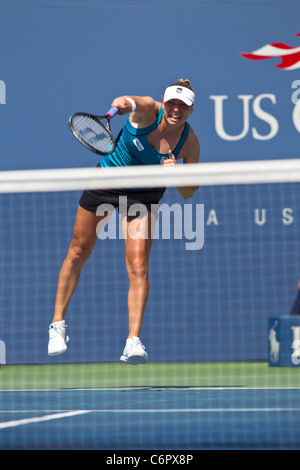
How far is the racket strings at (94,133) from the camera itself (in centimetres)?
495

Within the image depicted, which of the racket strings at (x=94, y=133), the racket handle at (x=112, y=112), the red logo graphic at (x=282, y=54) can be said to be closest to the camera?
the racket handle at (x=112, y=112)

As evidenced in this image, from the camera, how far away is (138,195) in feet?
18.7

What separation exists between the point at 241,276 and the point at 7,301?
1993mm

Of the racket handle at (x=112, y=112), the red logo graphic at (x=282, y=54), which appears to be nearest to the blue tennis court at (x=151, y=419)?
the racket handle at (x=112, y=112)

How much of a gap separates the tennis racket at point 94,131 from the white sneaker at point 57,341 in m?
1.19

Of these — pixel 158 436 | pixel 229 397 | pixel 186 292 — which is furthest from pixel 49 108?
pixel 158 436

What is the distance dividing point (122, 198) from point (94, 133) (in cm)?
68

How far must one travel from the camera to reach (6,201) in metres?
7.10

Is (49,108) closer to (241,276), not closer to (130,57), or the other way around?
(130,57)

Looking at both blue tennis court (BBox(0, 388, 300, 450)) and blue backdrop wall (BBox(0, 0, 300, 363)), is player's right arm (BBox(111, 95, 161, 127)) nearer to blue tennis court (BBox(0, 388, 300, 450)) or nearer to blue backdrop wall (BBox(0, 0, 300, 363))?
blue tennis court (BBox(0, 388, 300, 450))

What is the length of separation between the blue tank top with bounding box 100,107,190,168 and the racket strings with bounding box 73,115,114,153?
1.79 feet

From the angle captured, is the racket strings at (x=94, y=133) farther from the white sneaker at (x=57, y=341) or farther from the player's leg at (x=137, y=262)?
the white sneaker at (x=57, y=341)

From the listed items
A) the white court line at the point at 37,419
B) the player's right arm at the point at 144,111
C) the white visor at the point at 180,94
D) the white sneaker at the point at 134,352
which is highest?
the white visor at the point at 180,94

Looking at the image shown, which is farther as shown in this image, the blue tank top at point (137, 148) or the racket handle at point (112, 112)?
the blue tank top at point (137, 148)
